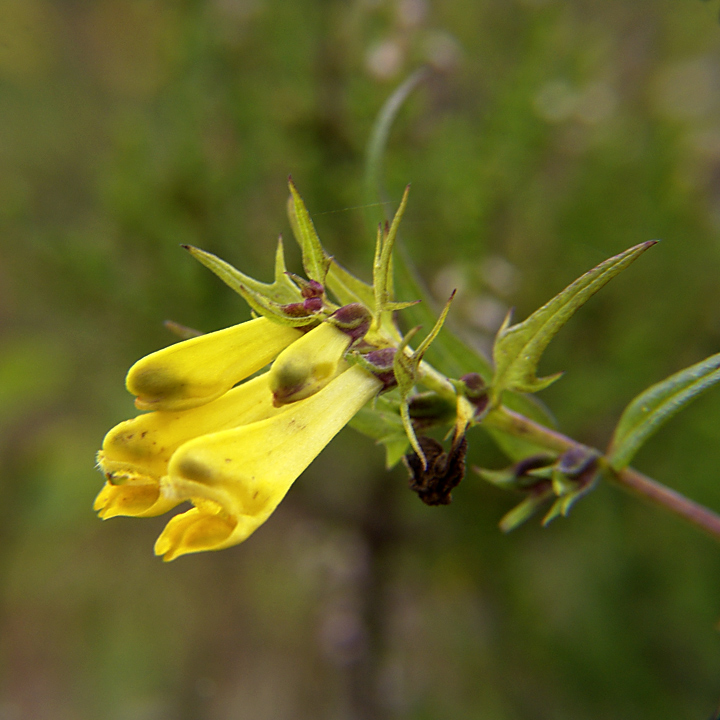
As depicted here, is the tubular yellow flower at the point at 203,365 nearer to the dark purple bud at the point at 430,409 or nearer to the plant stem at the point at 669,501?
the dark purple bud at the point at 430,409

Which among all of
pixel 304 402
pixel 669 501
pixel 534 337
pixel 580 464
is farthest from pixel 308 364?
pixel 669 501

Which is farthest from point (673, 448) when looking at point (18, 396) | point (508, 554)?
point (18, 396)

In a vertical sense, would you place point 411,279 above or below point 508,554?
above

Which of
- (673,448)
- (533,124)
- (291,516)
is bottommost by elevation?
(291,516)

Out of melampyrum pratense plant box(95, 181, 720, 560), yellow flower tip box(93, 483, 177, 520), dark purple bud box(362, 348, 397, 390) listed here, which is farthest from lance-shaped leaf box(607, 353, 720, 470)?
yellow flower tip box(93, 483, 177, 520)

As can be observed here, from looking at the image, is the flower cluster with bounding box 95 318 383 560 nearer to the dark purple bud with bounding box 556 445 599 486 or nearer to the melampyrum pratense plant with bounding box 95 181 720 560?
Answer: the melampyrum pratense plant with bounding box 95 181 720 560

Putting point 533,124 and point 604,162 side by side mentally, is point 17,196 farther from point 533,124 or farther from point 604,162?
point 604,162

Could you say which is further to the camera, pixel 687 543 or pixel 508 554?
pixel 508 554
